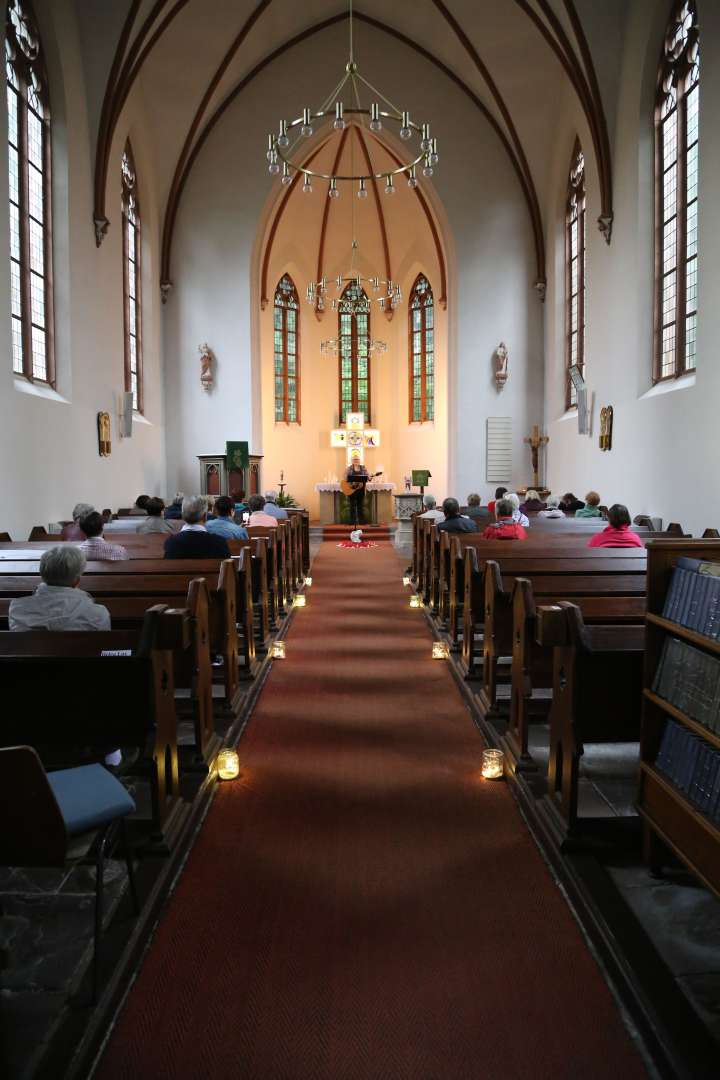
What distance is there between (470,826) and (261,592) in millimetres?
Result: 3742

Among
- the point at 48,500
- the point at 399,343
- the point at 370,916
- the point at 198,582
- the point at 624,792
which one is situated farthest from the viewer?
the point at 399,343

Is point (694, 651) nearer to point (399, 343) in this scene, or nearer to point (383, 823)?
point (383, 823)

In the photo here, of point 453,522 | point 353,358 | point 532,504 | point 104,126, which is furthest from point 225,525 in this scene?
point 353,358

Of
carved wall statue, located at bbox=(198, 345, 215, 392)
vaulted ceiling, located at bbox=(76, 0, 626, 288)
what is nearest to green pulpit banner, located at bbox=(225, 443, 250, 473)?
carved wall statue, located at bbox=(198, 345, 215, 392)

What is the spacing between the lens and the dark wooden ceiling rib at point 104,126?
12.6 metres

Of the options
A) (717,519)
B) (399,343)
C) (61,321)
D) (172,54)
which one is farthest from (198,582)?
(399,343)

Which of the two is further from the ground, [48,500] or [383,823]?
[48,500]

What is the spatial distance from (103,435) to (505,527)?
8002mm

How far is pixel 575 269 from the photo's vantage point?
16.2 metres

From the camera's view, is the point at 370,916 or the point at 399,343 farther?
the point at 399,343

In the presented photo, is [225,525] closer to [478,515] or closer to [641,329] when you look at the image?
[478,515]

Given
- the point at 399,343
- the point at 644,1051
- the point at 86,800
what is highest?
the point at 399,343

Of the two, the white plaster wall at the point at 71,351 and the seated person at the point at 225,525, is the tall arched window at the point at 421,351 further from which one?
the seated person at the point at 225,525

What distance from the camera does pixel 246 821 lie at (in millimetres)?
3621
